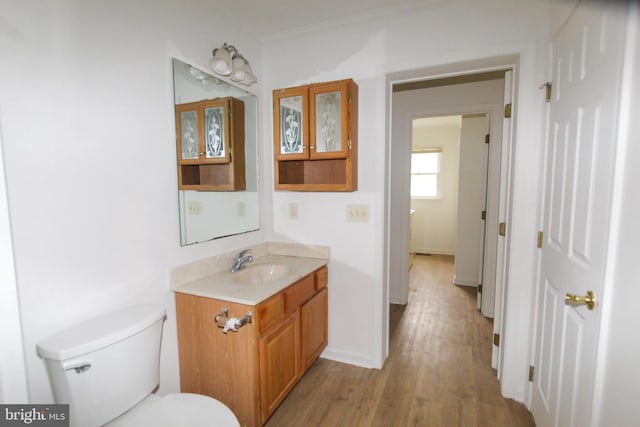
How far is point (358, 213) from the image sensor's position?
7.09 ft

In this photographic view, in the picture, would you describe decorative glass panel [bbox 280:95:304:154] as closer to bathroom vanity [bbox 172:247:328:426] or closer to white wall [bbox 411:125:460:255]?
bathroom vanity [bbox 172:247:328:426]

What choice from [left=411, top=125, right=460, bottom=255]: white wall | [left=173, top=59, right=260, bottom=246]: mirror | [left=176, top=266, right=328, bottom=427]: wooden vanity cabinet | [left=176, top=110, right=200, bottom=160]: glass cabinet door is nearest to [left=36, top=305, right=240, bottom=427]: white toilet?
[left=176, top=266, right=328, bottom=427]: wooden vanity cabinet

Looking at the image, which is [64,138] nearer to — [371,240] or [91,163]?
[91,163]

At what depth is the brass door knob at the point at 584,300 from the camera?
1057mm

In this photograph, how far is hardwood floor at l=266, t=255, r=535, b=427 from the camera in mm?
1765

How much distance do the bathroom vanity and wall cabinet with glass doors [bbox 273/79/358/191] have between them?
2.48ft

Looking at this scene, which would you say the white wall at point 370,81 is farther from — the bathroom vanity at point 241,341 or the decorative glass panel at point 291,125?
the bathroom vanity at point 241,341

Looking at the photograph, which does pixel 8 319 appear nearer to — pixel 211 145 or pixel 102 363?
pixel 102 363

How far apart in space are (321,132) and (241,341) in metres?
1.35

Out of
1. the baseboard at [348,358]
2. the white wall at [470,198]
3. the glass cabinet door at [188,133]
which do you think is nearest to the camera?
the glass cabinet door at [188,133]

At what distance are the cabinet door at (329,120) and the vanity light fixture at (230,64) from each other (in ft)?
1.42

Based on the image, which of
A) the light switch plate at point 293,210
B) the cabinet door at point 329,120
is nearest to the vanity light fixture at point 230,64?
the cabinet door at point 329,120

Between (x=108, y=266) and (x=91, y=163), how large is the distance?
0.44 meters

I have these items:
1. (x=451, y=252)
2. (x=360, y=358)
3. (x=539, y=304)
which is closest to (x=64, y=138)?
(x=360, y=358)
